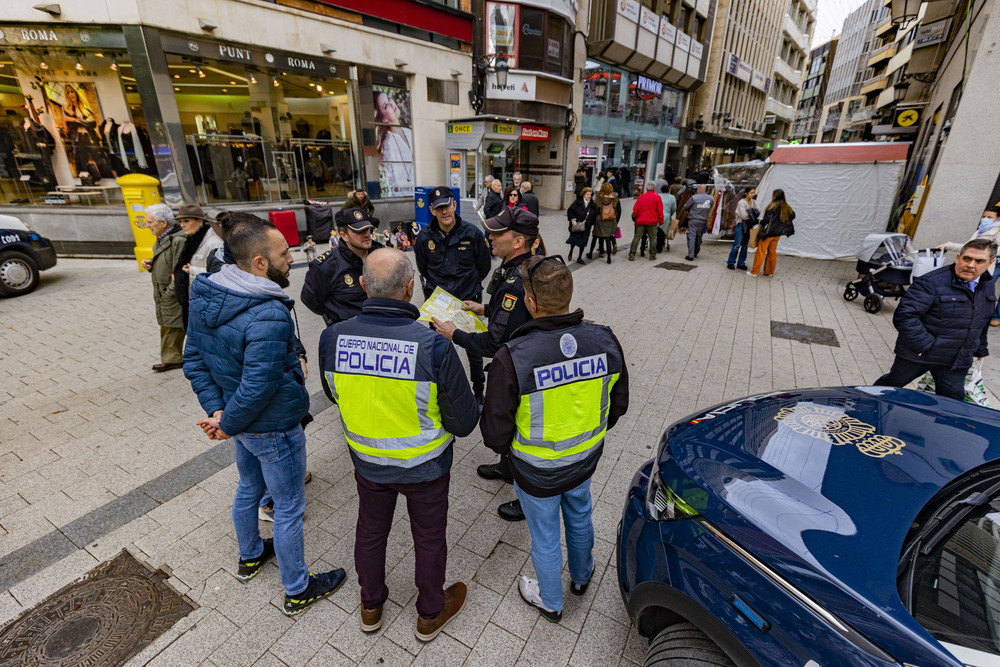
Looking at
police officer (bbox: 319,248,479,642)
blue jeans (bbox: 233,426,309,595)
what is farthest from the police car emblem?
blue jeans (bbox: 233,426,309,595)

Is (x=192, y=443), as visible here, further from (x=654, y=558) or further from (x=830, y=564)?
(x=830, y=564)

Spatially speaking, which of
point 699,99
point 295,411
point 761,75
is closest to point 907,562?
point 295,411

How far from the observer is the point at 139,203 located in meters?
9.85

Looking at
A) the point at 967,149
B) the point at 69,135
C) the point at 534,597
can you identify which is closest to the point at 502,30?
the point at 69,135

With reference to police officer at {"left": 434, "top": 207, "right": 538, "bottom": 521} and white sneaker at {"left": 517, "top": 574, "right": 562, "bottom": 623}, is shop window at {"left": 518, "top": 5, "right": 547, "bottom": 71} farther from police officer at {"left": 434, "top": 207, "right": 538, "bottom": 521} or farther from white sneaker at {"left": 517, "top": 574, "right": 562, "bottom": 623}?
white sneaker at {"left": 517, "top": 574, "right": 562, "bottom": 623}

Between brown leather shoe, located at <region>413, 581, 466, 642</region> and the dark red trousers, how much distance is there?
0.06m

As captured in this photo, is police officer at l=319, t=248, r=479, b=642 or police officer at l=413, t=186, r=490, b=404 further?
police officer at l=413, t=186, r=490, b=404

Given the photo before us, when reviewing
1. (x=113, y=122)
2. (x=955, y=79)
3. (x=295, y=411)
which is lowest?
(x=295, y=411)

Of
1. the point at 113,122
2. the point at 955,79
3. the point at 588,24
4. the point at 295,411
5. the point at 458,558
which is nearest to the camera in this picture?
the point at 295,411

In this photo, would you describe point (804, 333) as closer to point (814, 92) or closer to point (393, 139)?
point (393, 139)

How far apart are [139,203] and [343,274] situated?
9.31m

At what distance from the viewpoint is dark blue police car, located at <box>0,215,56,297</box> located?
24.2 feet

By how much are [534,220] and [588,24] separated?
21552mm

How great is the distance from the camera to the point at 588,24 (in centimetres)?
2022
